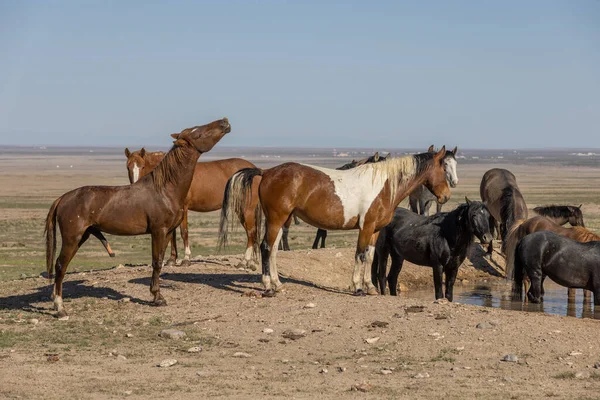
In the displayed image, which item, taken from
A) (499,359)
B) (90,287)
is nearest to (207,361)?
(499,359)

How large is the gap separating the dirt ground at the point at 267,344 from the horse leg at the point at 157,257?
8.8 inches

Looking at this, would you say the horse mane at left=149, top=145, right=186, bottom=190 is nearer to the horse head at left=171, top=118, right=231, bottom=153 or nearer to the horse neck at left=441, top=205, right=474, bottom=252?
the horse head at left=171, top=118, right=231, bottom=153

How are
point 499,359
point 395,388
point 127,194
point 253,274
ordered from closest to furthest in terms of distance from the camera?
point 395,388 < point 499,359 < point 127,194 < point 253,274

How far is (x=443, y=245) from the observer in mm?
13562

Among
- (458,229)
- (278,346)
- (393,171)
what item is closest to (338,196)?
(393,171)

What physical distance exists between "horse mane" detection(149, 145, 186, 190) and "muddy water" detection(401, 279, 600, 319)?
5788 millimetres

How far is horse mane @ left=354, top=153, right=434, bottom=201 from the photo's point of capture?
13078 millimetres

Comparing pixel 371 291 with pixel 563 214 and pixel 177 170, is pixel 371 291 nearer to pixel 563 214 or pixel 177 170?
pixel 177 170

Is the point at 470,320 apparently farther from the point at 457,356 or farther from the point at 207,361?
the point at 207,361

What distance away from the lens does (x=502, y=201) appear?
2058 centimetres

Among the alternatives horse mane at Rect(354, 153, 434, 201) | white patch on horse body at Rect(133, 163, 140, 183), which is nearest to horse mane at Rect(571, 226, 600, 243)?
horse mane at Rect(354, 153, 434, 201)

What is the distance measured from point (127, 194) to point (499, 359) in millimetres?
5553

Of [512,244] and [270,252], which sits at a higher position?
[270,252]

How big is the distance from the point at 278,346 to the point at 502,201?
11.4 m
